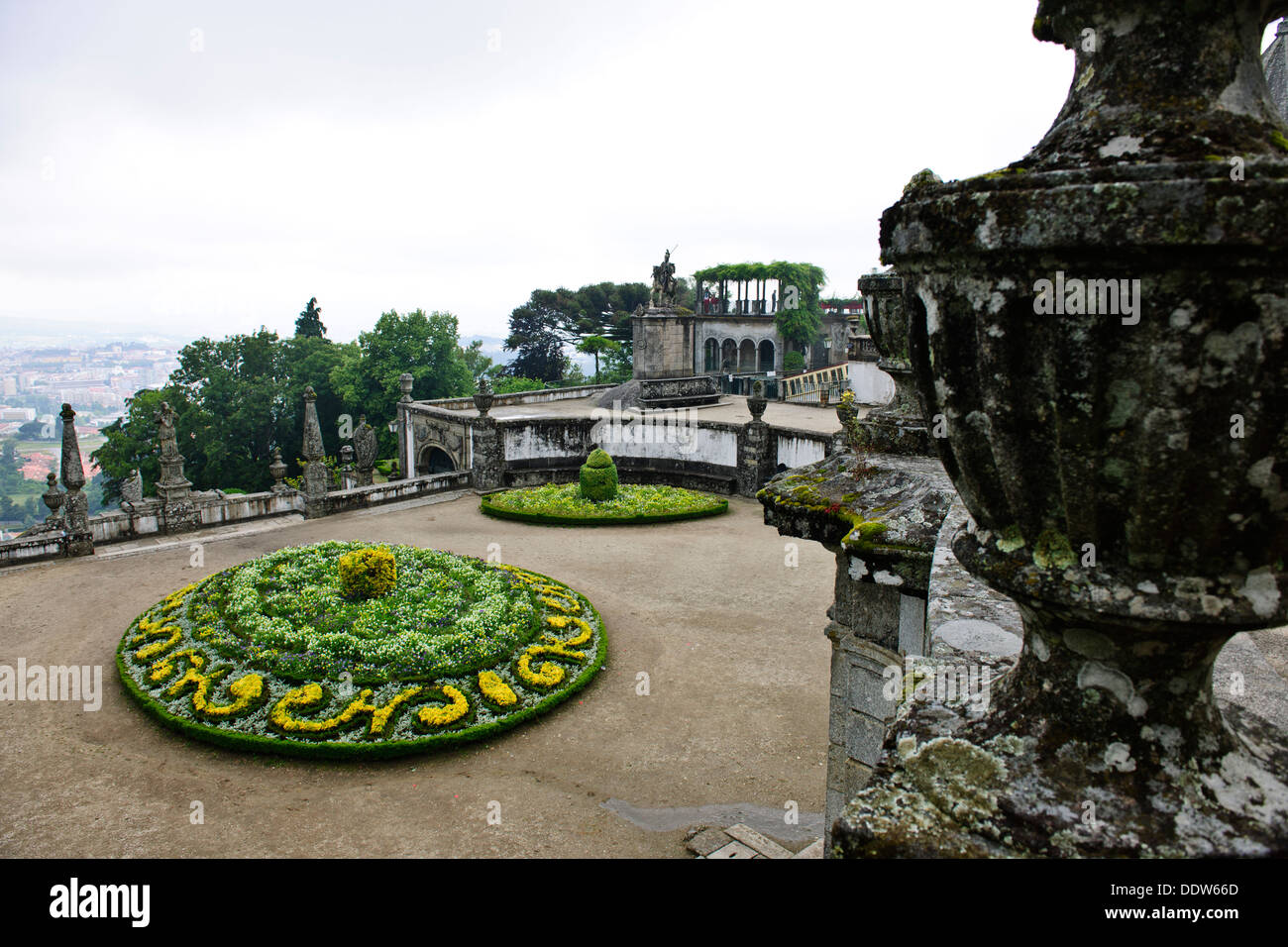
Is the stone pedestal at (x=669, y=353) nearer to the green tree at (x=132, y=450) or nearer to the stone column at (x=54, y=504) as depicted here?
the stone column at (x=54, y=504)

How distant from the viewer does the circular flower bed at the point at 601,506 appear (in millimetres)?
23688

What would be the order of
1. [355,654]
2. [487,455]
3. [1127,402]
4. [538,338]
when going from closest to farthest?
[1127,402] < [355,654] < [487,455] < [538,338]

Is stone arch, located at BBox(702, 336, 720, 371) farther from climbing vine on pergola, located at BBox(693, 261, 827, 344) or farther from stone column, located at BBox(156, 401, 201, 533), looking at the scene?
stone column, located at BBox(156, 401, 201, 533)

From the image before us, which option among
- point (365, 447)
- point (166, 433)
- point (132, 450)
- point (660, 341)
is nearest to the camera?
point (166, 433)

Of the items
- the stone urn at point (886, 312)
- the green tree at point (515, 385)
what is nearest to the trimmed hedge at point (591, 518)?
the stone urn at point (886, 312)

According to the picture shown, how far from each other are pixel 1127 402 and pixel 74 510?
23.7 metres

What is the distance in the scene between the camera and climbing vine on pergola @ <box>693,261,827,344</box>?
50.9 metres

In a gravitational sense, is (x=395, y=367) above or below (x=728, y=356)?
below

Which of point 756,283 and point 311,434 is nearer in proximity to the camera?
point 311,434

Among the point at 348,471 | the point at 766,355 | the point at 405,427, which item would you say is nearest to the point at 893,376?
the point at 348,471

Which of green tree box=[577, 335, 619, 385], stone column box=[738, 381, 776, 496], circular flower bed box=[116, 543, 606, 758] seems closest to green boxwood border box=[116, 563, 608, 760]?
circular flower bed box=[116, 543, 606, 758]

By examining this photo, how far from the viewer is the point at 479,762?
1104cm

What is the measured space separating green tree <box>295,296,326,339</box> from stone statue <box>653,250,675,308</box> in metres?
28.7

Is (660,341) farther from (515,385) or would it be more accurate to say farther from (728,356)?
(515,385)
